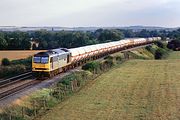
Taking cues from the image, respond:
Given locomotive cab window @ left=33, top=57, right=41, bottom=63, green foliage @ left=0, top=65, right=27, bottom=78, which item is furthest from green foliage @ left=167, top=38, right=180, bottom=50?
locomotive cab window @ left=33, top=57, right=41, bottom=63

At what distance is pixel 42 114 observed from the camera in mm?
25266

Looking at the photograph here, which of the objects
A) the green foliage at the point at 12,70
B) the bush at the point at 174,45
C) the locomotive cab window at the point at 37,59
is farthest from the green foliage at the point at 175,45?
the locomotive cab window at the point at 37,59

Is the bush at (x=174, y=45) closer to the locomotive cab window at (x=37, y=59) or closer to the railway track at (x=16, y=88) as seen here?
the locomotive cab window at (x=37, y=59)

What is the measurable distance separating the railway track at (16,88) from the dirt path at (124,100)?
498 cm

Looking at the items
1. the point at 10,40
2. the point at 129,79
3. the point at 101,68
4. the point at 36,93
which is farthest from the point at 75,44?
the point at 36,93

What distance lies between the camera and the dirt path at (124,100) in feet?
82.0

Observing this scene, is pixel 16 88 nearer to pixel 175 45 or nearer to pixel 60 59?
pixel 60 59

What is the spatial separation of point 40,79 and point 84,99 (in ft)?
34.2

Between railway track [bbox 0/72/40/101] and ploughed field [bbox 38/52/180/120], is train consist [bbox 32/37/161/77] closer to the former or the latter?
railway track [bbox 0/72/40/101]

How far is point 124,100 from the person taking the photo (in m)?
30.3

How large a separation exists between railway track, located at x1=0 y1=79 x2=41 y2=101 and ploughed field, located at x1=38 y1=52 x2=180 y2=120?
16.2 ft

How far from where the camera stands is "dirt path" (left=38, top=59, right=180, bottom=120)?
25000 millimetres

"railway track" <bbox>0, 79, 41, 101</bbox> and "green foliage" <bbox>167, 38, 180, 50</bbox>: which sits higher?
"railway track" <bbox>0, 79, 41, 101</bbox>

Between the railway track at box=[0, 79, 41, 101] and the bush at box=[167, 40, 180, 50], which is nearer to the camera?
the railway track at box=[0, 79, 41, 101]
